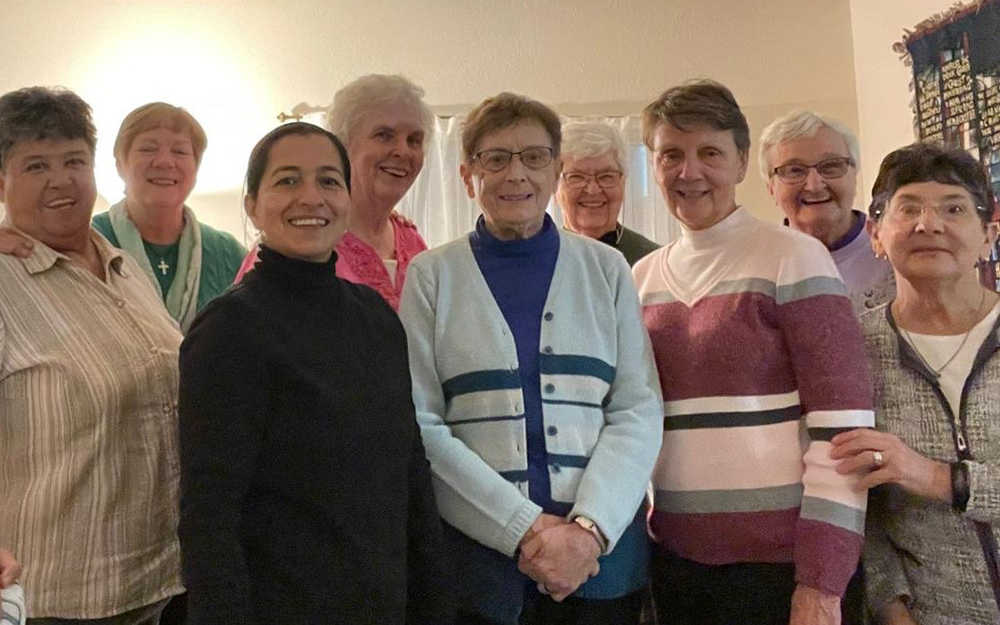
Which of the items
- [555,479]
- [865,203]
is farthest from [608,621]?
[865,203]

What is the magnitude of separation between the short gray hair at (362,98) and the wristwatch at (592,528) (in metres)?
0.94

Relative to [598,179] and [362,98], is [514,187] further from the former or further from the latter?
[598,179]

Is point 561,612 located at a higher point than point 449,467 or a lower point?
lower

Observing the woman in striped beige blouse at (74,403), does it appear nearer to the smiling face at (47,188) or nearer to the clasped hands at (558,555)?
the smiling face at (47,188)

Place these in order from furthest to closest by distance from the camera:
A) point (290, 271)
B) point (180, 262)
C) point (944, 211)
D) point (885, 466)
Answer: point (180, 262)
point (944, 211)
point (885, 466)
point (290, 271)

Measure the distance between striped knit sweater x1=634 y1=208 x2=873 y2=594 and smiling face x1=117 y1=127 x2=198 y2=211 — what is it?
126 centimetres

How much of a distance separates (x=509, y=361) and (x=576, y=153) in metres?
1.00

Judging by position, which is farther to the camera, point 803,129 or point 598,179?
point 598,179

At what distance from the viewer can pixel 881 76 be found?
3.28 meters

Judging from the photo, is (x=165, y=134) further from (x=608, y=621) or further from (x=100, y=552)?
(x=608, y=621)

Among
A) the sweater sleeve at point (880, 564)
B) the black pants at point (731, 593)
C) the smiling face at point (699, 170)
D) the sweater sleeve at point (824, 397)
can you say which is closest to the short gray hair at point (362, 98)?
the smiling face at point (699, 170)

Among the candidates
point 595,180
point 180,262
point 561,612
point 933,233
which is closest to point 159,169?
point 180,262

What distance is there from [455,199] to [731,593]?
7.78ft

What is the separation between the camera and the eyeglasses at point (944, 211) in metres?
1.49
